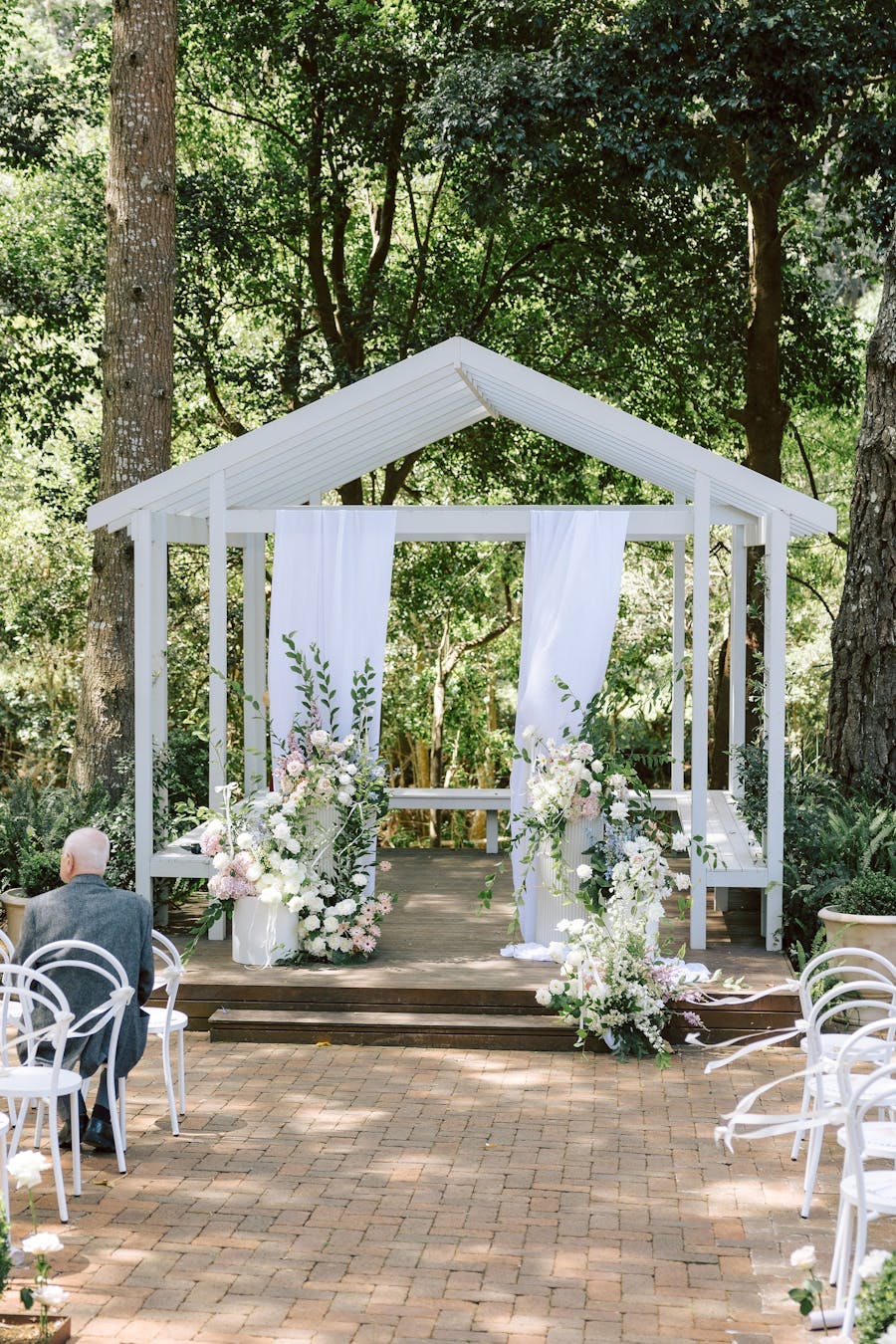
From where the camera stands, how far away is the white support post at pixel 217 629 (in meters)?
8.05

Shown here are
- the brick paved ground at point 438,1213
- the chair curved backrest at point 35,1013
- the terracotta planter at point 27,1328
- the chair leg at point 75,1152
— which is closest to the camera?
the terracotta planter at point 27,1328

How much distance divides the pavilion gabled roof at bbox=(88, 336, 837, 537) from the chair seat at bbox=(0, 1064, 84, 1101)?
12.2 ft

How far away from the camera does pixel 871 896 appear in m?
7.51

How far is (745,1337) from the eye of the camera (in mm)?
3980

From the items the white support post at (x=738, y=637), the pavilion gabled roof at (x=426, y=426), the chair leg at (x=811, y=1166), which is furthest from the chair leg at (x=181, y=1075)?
the white support post at (x=738, y=637)

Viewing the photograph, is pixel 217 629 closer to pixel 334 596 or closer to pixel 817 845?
pixel 334 596

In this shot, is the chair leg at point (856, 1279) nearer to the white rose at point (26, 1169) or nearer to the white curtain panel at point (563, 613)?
the white rose at point (26, 1169)

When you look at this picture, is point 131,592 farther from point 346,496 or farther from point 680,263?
point 680,263

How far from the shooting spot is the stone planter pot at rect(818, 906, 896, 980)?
7262 mm

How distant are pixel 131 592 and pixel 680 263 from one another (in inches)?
257

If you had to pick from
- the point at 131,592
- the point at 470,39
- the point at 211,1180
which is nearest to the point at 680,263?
the point at 470,39

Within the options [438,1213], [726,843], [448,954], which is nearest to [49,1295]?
[438,1213]

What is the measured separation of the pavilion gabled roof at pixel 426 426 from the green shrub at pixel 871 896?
1.97 m

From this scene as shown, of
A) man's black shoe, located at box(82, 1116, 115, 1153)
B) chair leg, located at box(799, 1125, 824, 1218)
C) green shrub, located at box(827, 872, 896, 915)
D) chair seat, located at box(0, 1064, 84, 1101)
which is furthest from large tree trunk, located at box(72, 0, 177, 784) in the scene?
chair leg, located at box(799, 1125, 824, 1218)
